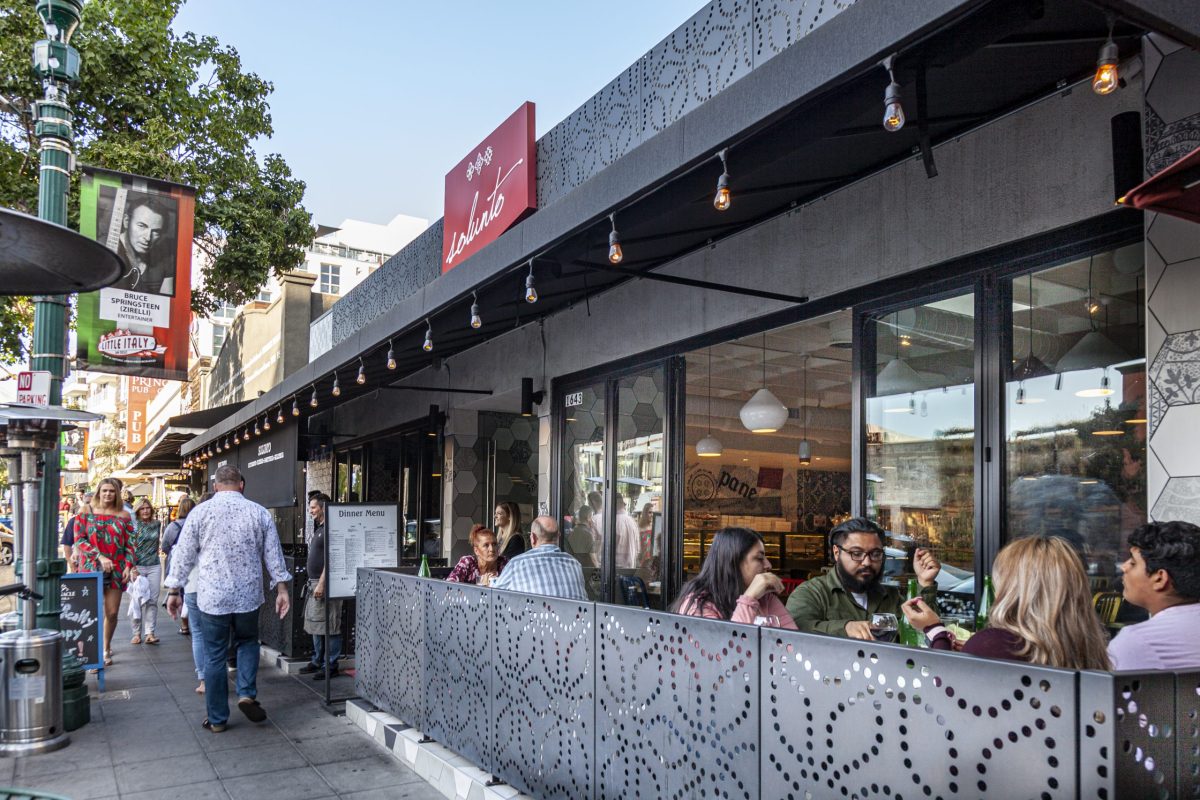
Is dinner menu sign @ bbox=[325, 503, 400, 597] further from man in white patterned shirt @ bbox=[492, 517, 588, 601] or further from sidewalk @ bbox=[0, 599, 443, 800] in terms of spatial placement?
man in white patterned shirt @ bbox=[492, 517, 588, 601]

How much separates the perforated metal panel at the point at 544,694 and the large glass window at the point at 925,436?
2.38 metres

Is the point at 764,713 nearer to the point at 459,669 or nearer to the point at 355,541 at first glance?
the point at 459,669

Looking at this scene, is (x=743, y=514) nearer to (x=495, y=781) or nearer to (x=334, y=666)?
(x=334, y=666)

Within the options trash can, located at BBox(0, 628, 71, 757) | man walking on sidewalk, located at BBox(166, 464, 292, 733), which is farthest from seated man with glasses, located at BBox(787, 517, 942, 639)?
trash can, located at BBox(0, 628, 71, 757)

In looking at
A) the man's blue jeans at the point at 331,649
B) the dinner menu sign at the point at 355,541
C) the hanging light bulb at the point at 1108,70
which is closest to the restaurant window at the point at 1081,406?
the hanging light bulb at the point at 1108,70

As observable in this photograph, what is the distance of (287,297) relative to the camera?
69.3 ft

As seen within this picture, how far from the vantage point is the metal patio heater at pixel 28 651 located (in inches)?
238

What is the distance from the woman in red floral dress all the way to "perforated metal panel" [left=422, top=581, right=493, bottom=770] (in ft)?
18.1

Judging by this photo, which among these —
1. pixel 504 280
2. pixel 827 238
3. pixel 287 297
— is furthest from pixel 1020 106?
pixel 287 297

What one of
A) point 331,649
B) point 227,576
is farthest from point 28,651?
point 331,649

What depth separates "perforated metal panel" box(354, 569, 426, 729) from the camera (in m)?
5.87

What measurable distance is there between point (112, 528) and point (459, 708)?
19.9 feet

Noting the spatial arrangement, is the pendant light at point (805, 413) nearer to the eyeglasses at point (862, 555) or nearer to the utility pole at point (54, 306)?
the eyeglasses at point (862, 555)

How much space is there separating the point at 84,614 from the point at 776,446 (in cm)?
946
